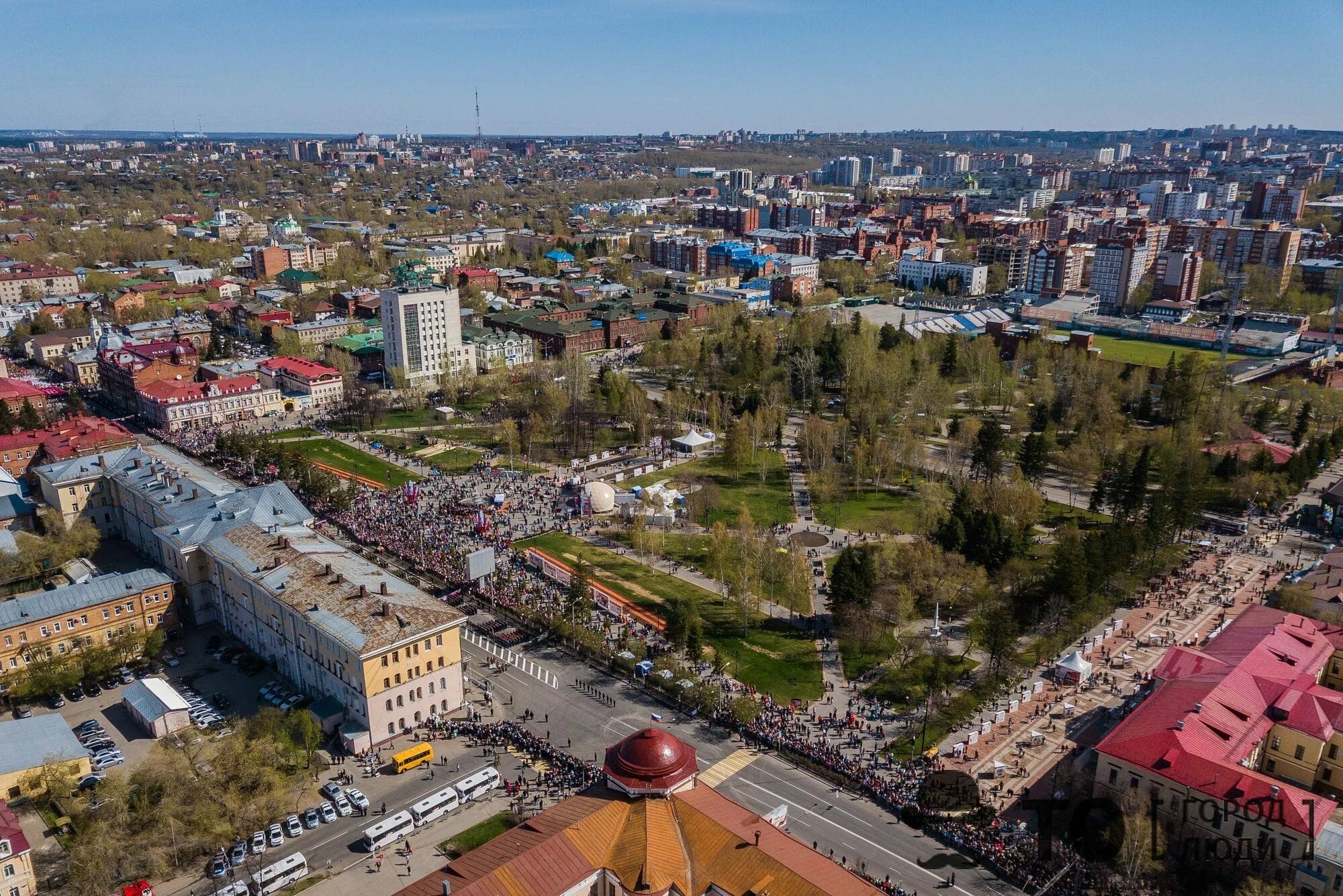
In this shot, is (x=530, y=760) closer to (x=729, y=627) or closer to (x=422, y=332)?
(x=729, y=627)

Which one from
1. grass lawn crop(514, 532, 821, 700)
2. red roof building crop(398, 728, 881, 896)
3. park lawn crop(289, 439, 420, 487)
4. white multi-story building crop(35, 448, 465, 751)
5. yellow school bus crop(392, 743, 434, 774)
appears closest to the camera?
red roof building crop(398, 728, 881, 896)

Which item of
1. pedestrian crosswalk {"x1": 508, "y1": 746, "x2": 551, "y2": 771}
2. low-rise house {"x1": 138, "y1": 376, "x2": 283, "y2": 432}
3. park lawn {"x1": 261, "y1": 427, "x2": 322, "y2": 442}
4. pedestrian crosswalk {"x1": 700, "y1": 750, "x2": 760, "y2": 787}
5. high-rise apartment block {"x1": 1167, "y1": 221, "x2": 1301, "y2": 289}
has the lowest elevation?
pedestrian crosswalk {"x1": 508, "y1": 746, "x2": 551, "y2": 771}

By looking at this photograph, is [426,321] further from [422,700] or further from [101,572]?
[422,700]

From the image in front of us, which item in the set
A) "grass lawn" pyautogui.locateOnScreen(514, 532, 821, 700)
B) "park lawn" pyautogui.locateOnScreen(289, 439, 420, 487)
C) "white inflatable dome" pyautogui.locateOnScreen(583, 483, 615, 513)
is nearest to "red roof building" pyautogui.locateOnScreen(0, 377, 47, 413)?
"park lawn" pyautogui.locateOnScreen(289, 439, 420, 487)

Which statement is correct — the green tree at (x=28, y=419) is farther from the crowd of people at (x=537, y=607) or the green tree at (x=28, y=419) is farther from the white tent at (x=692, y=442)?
the white tent at (x=692, y=442)

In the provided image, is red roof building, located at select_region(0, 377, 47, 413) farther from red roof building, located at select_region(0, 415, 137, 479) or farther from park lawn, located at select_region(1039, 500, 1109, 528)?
park lawn, located at select_region(1039, 500, 1109, 528)

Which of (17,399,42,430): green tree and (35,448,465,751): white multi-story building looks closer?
(35,448,465,751): white multi-story building
